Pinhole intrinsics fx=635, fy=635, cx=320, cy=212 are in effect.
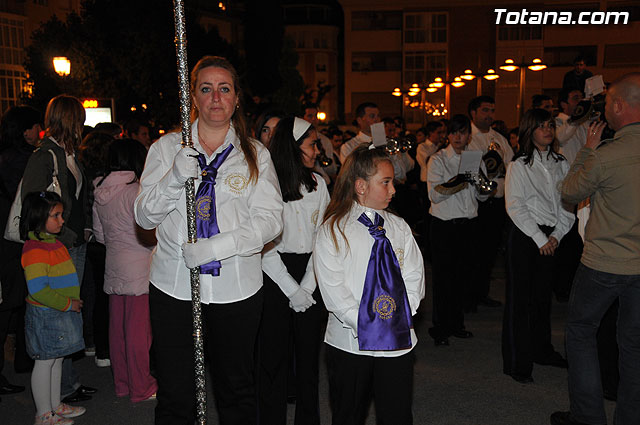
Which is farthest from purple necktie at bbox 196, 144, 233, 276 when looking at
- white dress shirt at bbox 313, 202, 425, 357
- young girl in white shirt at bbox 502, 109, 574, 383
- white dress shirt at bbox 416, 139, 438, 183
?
white dress shirt at bbox 416, 139, 438, 183

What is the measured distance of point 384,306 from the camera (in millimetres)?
3301

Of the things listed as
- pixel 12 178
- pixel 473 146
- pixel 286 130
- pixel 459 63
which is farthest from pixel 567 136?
pixel 459 63

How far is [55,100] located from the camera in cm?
511

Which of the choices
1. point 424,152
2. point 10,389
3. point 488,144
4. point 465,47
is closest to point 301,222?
point 10,389

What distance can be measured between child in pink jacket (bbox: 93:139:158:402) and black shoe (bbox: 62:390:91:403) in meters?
0.25

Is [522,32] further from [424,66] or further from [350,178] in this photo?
[350,178]

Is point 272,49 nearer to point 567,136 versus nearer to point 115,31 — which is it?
point 115,31

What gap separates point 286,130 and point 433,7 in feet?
→ 130

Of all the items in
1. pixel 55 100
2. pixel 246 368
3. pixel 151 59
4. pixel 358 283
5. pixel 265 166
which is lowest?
pixel 246 368

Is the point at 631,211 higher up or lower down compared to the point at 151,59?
lower down

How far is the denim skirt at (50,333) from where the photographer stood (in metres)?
4.41

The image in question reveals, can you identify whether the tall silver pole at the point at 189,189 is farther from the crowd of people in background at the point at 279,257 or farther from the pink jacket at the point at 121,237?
the pink jacket at the point at 121,237

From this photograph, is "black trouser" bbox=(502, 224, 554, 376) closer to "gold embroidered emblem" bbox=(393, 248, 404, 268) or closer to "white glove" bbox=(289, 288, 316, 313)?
"white glove" bbox=(289, 288, 316, 313)

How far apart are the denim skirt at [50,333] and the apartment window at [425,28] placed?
132ft
